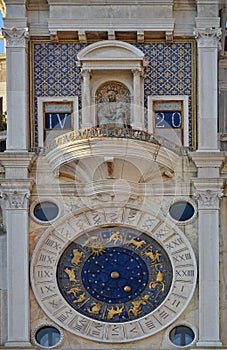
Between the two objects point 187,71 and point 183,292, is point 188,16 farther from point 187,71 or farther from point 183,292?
point 183,292

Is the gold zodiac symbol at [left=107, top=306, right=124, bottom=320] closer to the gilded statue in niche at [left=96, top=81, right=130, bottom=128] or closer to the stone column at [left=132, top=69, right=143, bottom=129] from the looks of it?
the gilded statue in niche at [left=96, top=81, right=130, bottom=128]

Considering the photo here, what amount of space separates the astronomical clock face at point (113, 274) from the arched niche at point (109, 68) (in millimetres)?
1787

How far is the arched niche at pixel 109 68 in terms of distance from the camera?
29000 mm

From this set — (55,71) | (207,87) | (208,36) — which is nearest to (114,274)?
(207,87)

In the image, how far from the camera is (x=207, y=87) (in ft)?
95.5

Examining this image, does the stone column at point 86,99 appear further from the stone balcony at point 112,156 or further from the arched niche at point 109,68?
the stone balcony at point 112,156

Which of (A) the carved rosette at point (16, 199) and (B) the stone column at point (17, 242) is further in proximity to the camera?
(A) the carved rosette at point (16, 199)

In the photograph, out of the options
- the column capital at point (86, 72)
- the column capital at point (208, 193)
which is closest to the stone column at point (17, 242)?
the column capital at point (86, 72)

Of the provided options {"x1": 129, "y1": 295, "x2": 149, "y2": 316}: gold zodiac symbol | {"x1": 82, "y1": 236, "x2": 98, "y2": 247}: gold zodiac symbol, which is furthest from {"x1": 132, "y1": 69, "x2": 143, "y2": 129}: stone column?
{"x1": 129, "y1": 295, "x2": 149, "y2": 316}: gold zodiac symbol

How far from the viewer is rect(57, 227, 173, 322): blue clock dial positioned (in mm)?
28297

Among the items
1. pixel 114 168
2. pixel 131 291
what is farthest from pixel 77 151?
pixel 131 291

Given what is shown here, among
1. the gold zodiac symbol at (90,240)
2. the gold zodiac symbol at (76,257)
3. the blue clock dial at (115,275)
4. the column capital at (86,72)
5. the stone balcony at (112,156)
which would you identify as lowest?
the blue clock dial at (115,275)

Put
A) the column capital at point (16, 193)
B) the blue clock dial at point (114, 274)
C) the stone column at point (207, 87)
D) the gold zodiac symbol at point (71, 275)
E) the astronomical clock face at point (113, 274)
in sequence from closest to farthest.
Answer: the astronomical clock face at point (113, 274) → the blue clock dial at point (114, 274) → the gold zodiac symbol at point (71, 275) → the column capital at point (16, 193) → the stone column at point (207, 87)

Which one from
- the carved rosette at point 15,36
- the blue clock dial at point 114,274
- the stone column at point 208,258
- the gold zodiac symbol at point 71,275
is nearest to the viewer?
the stone column at point 208,258
